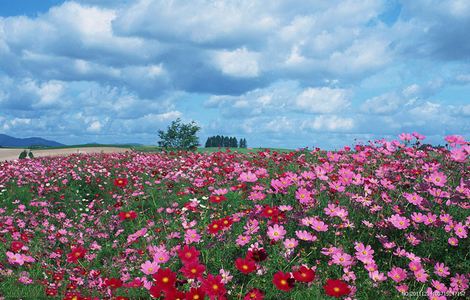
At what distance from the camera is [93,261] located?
5926 mm

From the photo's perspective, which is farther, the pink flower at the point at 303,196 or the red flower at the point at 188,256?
the pink flower at the point at 303,196

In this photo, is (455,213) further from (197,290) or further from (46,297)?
(46,297)

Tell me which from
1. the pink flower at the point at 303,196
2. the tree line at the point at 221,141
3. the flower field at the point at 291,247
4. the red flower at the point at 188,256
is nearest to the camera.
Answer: the red flower at the point at 188,256

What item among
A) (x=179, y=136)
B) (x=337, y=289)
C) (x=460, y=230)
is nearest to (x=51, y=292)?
(x=337, y=289)

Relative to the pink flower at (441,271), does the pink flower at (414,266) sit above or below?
above

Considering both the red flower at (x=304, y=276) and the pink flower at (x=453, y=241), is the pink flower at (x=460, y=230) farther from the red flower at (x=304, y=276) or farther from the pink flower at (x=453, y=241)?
the red flower at (x=304, y=276)

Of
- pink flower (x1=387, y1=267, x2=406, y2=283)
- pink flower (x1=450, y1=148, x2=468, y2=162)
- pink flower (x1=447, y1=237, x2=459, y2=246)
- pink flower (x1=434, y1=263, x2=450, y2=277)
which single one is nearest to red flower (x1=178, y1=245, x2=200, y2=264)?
pink flower (x1=387, y1=267, x2=406, y2=283)

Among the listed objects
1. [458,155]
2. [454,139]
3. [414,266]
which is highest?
[454,139]

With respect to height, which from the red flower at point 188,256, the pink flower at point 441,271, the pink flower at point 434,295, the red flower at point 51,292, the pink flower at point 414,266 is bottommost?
the red flower at point 51,292

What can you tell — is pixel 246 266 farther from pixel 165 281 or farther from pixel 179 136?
pixel 179 136

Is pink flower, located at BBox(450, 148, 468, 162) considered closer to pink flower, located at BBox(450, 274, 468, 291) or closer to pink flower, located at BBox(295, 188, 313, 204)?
pink flower, located at BBox(450, 274, 468, 291)

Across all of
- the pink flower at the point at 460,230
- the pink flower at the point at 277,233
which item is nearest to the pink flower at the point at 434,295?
the pink flower at the point at 460,230

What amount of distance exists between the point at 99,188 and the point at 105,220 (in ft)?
Result: 11.3

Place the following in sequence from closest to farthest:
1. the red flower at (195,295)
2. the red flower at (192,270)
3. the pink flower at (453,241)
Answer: the red flower at (195,295) → the red flower at (192,270) → the pink flower at (453,241)
